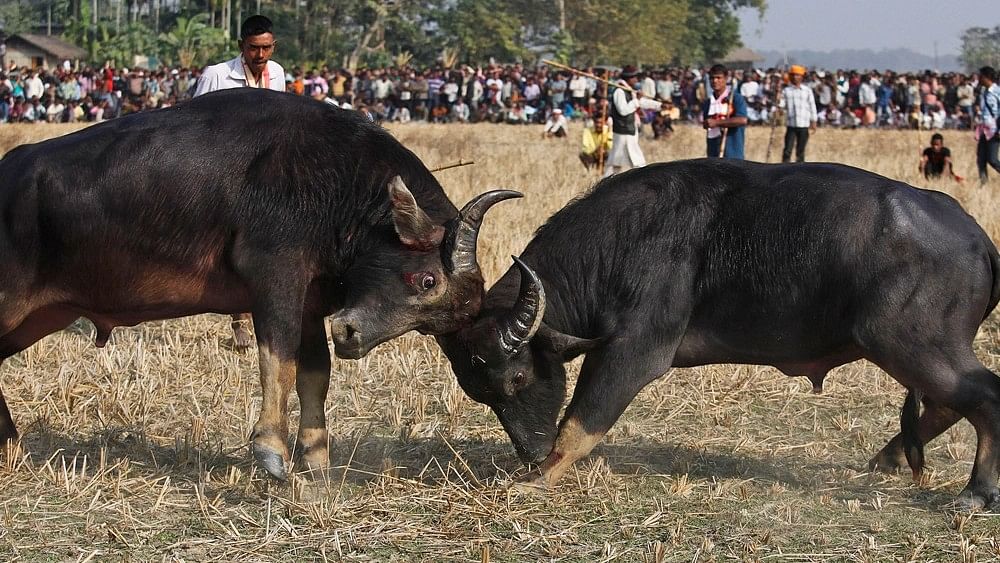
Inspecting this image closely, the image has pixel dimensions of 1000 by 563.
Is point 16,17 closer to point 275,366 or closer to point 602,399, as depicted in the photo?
point 275,366

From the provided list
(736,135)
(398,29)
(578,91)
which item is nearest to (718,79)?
(736,135)

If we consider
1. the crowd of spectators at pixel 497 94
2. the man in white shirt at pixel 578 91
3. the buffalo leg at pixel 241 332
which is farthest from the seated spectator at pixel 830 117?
the buffalo leg at pixel 241 332

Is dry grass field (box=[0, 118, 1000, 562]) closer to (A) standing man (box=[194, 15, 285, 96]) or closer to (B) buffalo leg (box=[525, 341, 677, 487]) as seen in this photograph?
(B) buffalo leg (box=[525, 341, 677, 487])

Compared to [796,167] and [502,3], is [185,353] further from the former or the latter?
[502,3]

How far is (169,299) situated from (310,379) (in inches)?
29.7

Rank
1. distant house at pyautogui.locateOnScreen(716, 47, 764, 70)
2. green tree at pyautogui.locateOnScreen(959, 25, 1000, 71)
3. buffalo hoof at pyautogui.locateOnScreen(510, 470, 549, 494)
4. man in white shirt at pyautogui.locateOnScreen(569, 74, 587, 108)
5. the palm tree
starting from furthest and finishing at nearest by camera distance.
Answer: green tree at pyautogui.locateOnScreen(959, 25, 1000, 71), distant house at pyautogui.locateOnScreen(716, 47, 764, 70), the palm tree, man in white shirt at pyautogui.locateOnScreen(569, 74, 587, 108), buffalo hoof at pyautogui.locateOnScreen(510, 470, 549, 494)

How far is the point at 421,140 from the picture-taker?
25156 millimetres

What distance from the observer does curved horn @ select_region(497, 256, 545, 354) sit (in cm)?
571

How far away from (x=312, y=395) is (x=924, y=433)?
9.64 feet

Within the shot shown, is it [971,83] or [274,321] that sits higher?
[274,321]

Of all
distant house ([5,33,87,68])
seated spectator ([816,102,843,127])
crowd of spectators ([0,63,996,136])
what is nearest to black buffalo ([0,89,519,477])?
crowd of spectators ([0,63,996,136])

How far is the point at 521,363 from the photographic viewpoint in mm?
5973

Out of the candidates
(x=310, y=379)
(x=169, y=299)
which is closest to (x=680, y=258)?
(x=310, y=379)

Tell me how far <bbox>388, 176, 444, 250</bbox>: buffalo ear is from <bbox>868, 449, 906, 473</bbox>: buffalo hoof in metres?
2.52
